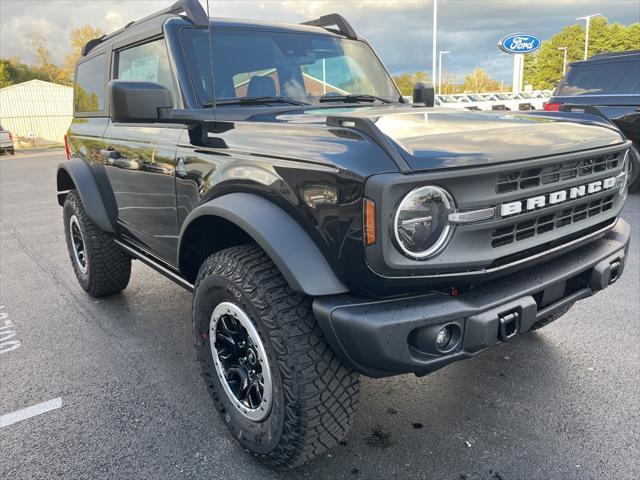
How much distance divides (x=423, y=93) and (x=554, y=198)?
6.28ft

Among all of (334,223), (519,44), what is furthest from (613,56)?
(519,44)

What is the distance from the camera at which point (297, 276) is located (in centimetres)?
190

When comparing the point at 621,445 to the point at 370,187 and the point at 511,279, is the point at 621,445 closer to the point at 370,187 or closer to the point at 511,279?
the point at 511,279

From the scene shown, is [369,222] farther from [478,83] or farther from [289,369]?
[478,83]

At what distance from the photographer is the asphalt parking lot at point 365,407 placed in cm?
232

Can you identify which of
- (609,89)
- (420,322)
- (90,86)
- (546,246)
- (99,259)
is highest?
(90,86)

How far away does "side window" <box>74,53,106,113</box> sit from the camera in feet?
13.4

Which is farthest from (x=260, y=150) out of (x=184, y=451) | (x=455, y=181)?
(x=184, y=451)

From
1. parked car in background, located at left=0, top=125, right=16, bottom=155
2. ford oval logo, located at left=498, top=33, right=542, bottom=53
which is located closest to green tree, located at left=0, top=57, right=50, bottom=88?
parked car in background, located at left=0, top=125, right=16, bottom=155

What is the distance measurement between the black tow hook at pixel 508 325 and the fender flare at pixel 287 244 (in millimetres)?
580

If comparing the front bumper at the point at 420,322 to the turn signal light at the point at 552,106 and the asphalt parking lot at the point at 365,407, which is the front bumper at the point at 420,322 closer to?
the asphalt parking lot at the point at 365,407

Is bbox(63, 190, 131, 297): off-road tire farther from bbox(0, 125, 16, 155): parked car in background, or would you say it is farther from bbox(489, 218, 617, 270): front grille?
bbox(0, 125, 16, 155): parked car in background

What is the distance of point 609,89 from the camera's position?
26.6ft

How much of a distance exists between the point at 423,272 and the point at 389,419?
1131mm
